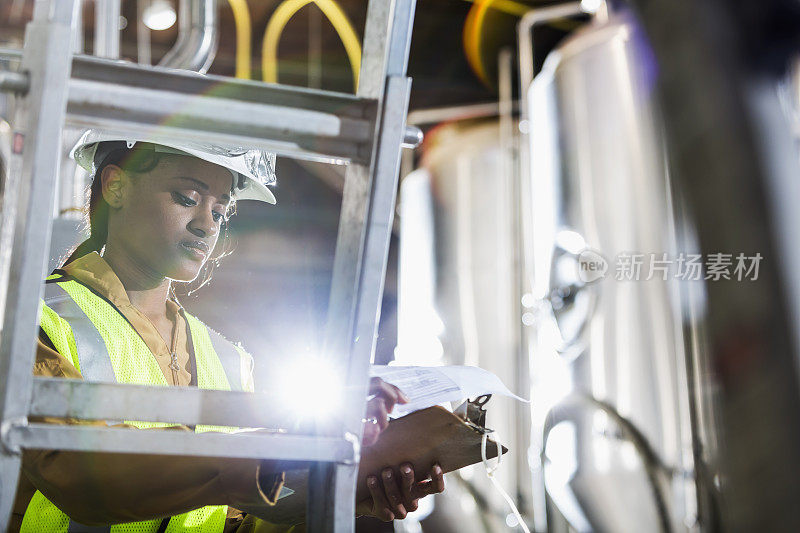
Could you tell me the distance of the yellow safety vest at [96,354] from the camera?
4.63 ft

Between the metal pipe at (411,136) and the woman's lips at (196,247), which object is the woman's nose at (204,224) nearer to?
the woman's lips at (196,247)

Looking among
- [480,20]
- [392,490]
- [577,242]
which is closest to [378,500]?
[392,490]

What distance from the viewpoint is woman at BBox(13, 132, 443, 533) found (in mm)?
1026

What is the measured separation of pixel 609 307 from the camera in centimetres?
346

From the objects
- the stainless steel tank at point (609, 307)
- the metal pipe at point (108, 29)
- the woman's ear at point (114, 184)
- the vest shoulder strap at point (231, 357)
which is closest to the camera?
the woman's ear at point (114, 184)

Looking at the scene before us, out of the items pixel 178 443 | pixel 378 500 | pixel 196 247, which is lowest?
pixel 378 500

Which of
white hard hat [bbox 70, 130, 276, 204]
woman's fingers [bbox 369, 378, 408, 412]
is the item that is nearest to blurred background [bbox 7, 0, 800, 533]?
woman's fingers [bbox 369, 378, 408, 412]

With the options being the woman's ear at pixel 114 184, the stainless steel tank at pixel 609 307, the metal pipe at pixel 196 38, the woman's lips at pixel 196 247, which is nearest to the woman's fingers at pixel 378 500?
the woman's lips at pixel 196 247

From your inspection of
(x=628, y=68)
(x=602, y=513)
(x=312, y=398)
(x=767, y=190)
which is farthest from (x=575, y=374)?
(x=767, y=190)

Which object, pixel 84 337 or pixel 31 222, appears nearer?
pixel 31 222

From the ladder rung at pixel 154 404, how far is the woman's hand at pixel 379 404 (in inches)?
6.9

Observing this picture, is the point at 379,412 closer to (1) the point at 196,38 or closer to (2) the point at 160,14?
(1) the point at 196,38

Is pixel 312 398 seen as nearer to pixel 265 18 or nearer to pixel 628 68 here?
pixel 628 68

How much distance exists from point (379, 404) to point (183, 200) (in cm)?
59
